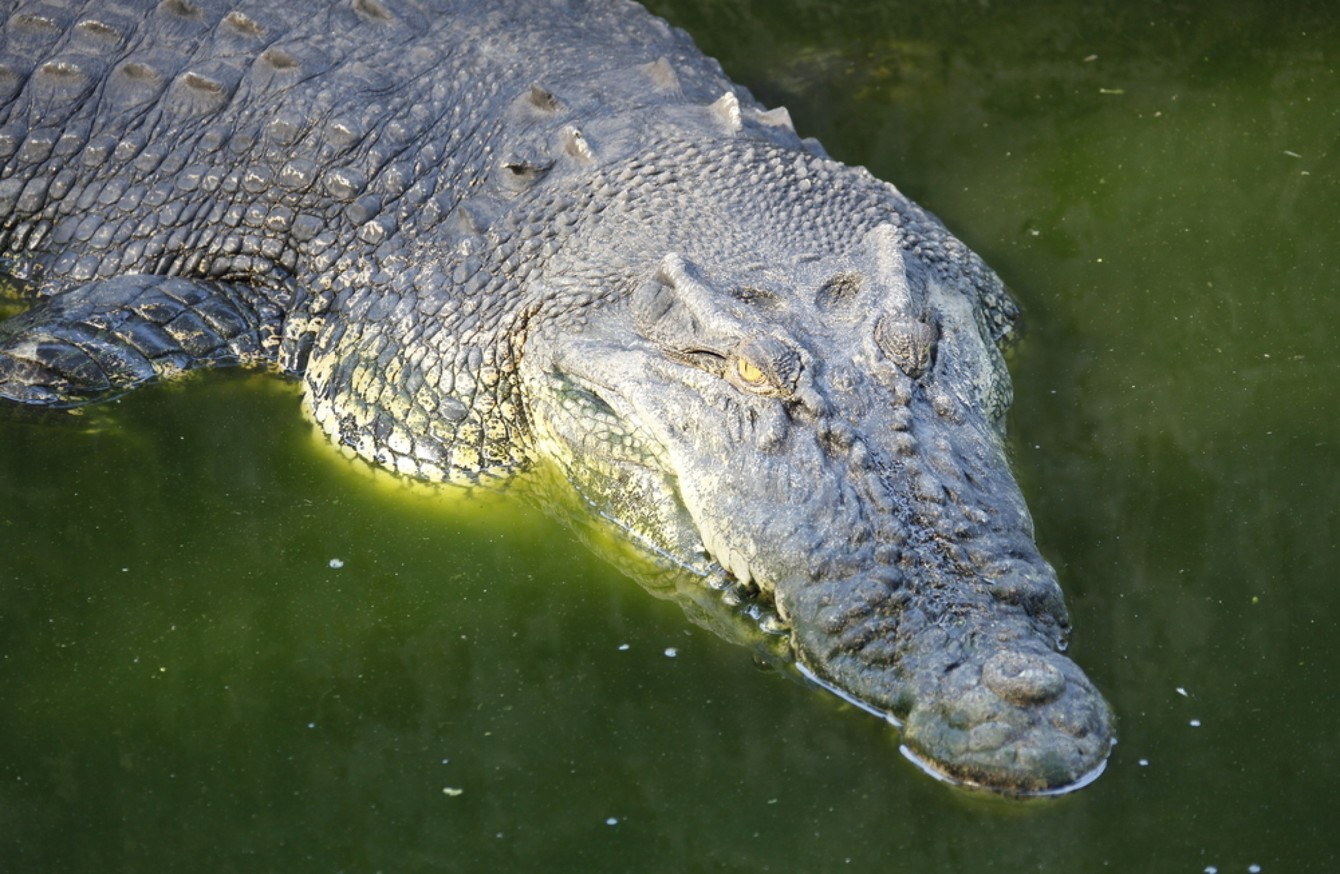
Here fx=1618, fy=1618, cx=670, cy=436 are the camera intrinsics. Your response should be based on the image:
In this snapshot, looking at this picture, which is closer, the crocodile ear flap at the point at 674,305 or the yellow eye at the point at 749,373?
the yellow eye at the point at 749,373

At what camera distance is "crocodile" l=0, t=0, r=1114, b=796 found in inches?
155

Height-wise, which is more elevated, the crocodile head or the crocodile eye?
the crocodile eye

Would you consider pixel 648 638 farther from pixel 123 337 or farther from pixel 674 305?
pixel 123 337

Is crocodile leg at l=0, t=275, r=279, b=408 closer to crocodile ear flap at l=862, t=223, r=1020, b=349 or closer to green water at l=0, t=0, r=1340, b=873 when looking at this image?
green water at l=0, t=0, r=1340, b=873

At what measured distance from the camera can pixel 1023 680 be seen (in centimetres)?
364

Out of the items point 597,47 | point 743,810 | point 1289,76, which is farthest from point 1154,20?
point 743,810

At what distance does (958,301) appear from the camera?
4.93 meters

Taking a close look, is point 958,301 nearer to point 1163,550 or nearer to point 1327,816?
point 1163,550

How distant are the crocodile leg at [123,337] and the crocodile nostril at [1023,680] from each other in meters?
2.76

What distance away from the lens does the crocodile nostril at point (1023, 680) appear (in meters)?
3.63

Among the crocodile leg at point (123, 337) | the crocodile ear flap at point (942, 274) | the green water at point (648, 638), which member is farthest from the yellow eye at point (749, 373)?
the crocodile leg at point (123, 337)

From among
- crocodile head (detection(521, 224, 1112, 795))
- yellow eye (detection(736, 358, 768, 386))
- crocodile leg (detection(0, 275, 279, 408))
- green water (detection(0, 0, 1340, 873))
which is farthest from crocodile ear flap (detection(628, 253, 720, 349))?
crocodile leg (detection(0, 275, 279, 408))

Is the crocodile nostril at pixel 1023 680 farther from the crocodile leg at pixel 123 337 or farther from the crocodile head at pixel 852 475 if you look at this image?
the crocodile leg at pixel 123 337

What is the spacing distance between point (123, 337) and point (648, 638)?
213cm
